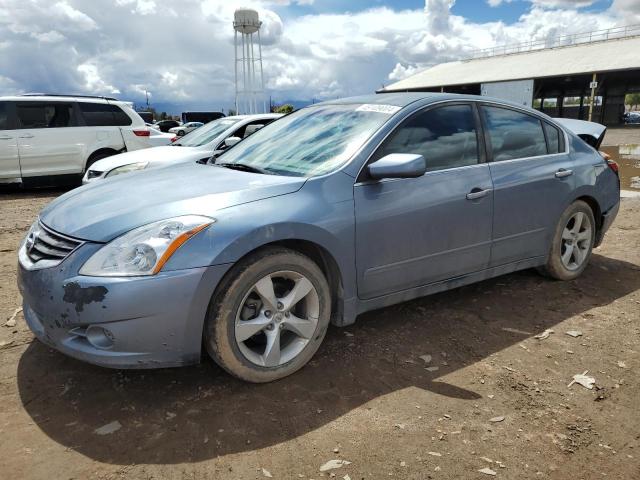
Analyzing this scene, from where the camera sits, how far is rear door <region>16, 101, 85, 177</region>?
9781 mm

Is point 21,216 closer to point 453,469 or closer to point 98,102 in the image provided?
point 98,102

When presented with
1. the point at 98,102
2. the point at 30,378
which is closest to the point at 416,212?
the point at 30,378

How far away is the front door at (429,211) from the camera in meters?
3.14

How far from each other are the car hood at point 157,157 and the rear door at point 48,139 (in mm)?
3014

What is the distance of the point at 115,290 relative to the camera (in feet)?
7.97

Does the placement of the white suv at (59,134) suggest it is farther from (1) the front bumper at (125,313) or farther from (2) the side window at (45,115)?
(1) the front bumper at (125,313)

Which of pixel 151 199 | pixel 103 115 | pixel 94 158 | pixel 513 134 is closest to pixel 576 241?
pixel 513 134

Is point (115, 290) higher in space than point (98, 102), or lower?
lower

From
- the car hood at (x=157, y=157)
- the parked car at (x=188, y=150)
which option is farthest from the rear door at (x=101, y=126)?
the car hood at (x=157, y=157)

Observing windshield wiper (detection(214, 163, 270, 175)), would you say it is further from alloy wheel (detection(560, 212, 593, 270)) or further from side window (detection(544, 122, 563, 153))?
alloy wheel (detection(560, 212, 593, 270))

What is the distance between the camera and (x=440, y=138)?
11.8 ft

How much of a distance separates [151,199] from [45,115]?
8.65m

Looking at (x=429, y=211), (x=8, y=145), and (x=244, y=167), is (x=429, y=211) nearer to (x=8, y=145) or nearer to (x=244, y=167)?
(x=244, y=167)

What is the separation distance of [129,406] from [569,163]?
12.3ft
